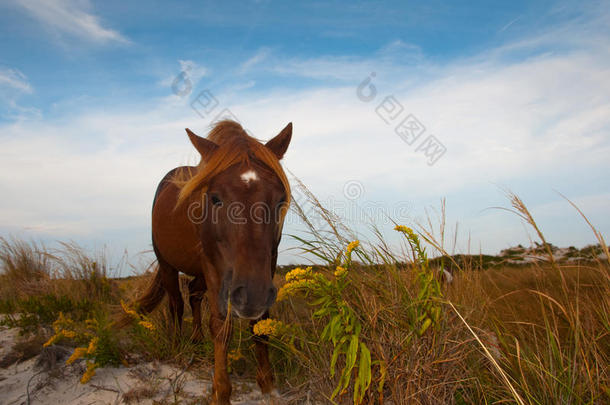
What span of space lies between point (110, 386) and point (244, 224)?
6.97 feet

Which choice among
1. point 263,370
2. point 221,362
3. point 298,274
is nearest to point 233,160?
point 298,274

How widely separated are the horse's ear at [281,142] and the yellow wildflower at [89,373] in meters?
2.39

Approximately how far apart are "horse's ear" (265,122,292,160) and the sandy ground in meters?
1.86

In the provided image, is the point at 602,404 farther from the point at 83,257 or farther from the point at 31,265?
the point at 31,265

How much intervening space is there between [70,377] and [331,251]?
267 centimetres

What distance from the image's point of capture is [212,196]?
269 cm

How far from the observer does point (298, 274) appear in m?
2.26

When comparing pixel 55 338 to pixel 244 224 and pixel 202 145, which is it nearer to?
pixel 202 145

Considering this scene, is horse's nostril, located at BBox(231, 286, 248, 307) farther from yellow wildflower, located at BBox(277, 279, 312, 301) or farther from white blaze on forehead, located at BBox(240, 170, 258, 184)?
white blaze on forehead, located at BBox(240, 170, 258, 184)

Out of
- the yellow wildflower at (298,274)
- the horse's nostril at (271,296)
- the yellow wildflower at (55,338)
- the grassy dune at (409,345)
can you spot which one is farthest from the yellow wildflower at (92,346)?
the yellow wildflower at (298,274)

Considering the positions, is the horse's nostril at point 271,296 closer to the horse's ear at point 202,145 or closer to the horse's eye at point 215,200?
the horse's eye at point 215,200

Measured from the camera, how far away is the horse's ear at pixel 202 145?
2895 mm

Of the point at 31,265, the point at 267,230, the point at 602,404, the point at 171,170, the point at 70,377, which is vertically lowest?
the point at 70,377

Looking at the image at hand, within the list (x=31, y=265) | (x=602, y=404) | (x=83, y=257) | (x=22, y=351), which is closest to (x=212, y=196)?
(x=602, y=404)
